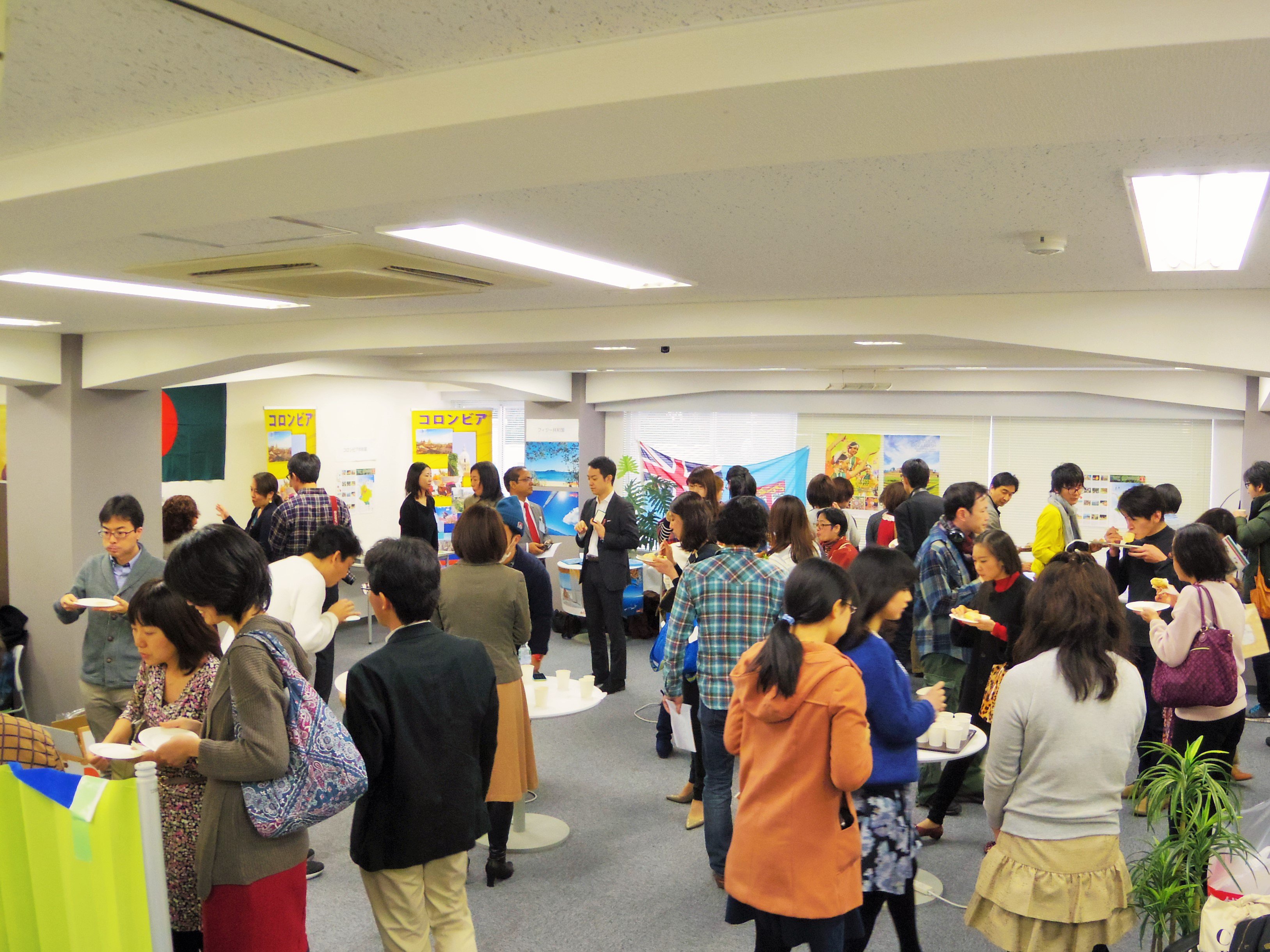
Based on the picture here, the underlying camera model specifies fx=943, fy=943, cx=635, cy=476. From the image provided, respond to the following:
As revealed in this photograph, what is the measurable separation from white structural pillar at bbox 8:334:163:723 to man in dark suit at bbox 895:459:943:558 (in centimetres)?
503

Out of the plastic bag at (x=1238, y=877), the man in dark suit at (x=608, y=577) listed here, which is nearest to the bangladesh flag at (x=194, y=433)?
the man in dark suit at (x=608, y=577)

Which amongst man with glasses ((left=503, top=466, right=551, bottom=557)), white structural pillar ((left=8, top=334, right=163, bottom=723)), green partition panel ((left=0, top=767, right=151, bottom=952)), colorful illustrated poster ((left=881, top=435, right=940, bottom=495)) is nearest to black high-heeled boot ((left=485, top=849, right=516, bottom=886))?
green partition panel ((left=0, top=767, right=151, bottom=952))

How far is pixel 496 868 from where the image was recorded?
11.9ft

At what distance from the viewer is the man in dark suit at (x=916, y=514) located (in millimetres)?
5754

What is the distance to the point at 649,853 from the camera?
3.93 metres

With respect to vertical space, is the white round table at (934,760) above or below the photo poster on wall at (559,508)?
below

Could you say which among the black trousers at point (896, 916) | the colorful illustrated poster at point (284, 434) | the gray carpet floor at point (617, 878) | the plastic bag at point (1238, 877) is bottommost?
the gray carpet floor at point (617, 878)

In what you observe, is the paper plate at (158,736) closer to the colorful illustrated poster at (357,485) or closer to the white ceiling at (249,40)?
the white ceiling at (249,40)

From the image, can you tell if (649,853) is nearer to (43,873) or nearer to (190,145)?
(43,873)

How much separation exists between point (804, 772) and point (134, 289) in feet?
10.4

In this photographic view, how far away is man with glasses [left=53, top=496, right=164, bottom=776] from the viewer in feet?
12.5

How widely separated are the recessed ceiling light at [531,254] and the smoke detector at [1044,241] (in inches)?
51.1

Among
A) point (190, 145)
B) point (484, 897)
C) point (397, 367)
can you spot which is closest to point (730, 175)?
point (190, 145)

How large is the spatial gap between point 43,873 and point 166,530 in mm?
A: 4279
